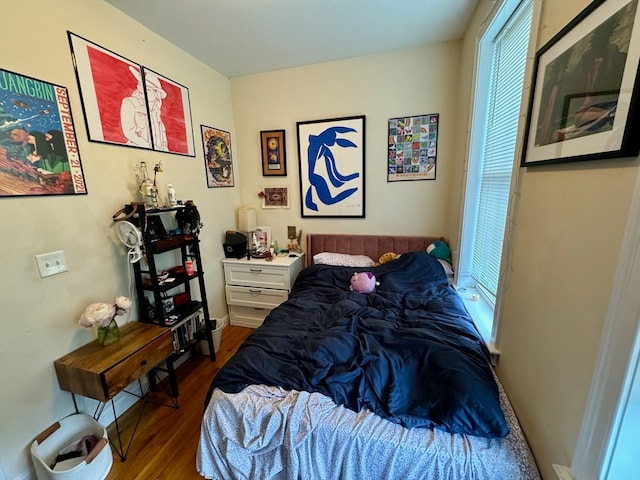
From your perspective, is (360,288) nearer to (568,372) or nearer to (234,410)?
(234,410)

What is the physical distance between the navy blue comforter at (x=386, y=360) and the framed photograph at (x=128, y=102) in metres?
1.56

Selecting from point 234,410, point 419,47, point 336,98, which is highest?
point 419,47

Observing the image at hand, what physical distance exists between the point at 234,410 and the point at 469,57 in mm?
2827

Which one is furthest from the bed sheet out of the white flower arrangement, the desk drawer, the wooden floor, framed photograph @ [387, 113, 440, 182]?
framed photograph @ [387, 113, 440, 182]

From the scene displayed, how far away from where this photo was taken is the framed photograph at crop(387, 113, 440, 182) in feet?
7.98

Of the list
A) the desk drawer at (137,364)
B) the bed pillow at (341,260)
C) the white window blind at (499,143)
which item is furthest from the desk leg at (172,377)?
the white window blind at (499,143)

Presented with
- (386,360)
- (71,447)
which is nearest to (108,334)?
(71,447)

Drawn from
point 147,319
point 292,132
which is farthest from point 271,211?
point 147,319

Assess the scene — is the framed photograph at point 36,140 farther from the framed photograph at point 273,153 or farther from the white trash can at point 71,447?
the framed photograph at point 273,153

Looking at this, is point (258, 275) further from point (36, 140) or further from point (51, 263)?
point (36, 140)

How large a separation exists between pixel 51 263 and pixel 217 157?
1.65 m

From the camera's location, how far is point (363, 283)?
6.74ft

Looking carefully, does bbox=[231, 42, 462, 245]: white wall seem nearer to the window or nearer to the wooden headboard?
the wooden headboard

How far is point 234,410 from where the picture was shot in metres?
1.14
